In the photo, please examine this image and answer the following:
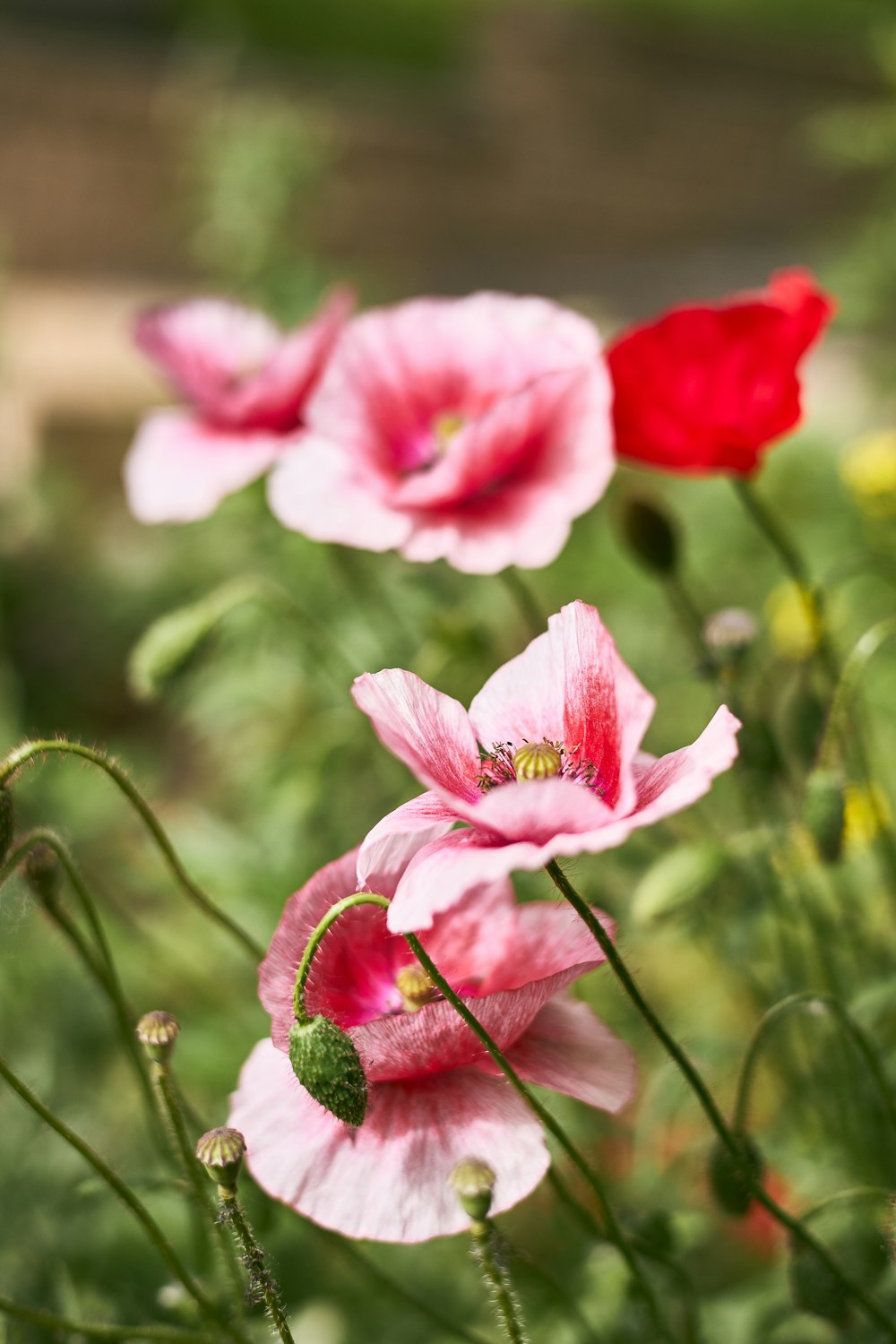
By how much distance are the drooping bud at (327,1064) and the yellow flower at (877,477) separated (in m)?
1.11

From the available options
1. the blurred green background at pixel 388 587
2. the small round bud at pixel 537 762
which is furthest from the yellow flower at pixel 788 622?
the small round bud at pixel 537 762

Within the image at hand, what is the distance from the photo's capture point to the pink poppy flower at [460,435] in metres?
0.95

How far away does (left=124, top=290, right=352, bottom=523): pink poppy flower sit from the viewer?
42.8 inches

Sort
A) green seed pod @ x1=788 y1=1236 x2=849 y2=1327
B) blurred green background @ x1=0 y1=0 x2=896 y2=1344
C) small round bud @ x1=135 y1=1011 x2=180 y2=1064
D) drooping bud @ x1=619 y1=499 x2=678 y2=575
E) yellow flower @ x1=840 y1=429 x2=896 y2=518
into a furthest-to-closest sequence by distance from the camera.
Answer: yellow flower @ x1=840 y1=429 x2=896 y2=518 → blurred green background @ x1=0 y1=0 x2=896 y2=1344 → drooping bud @ x1=619 y1=499 x2=678 y2=575 → green seed pod @ x1=788 y1=1236 x2=849 y2=1327 → small round bud @ x1=135 y1=1011 x2=180 y2=1064

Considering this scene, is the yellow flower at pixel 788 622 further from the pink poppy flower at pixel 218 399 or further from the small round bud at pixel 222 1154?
the small round bud at pixel 222 1154

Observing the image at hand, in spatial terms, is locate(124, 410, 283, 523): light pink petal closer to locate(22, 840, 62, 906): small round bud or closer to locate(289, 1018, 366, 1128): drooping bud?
locate(22, 840, 62, 906): small round bud

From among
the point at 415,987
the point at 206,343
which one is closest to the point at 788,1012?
the point at 415,987

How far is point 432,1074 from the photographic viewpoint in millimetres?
705

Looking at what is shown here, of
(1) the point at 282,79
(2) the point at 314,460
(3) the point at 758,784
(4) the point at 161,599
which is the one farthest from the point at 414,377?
(1) the point at 282,79

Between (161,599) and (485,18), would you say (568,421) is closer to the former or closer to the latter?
(161,599)

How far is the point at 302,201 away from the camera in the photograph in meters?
2.50

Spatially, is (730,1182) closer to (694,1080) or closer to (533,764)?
(694,1080)

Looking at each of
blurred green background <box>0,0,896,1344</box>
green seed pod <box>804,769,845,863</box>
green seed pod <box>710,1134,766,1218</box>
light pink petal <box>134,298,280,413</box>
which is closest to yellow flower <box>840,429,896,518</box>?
blurred green background <box>0,0,896,1344</box>

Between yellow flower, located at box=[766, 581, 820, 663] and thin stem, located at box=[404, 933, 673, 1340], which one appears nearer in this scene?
thin stem, located at box=[404, 933, 673, 1340]
